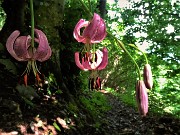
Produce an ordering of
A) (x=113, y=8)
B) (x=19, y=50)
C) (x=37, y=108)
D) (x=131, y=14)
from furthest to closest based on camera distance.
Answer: (x=113, y=8) < (x=131, y=14) < (x=37, y=108) < (x=19, y=50)

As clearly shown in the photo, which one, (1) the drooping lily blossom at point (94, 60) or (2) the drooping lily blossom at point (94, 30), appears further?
(1) the drooping lily blossom at point (94, 60)

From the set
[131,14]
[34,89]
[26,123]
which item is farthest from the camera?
[131,14]

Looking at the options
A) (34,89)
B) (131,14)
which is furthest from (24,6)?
(131,14)

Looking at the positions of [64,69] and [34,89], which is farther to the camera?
[64,69]

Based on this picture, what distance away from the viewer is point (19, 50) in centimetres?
75

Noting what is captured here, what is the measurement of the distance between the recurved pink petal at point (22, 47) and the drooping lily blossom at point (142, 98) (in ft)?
0.97

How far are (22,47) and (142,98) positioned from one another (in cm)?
33

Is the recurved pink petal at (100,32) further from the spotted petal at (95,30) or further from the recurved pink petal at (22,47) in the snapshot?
the recurved pink petal at (22,47)

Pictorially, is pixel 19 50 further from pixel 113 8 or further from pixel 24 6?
pixel 113 8

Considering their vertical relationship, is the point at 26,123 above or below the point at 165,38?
below

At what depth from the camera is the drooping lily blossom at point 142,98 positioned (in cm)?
77

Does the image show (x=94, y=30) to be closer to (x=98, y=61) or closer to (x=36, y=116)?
(x=98, y=61)

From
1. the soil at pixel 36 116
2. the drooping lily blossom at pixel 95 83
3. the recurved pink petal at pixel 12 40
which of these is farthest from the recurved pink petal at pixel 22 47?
the soil at pixel 36 116

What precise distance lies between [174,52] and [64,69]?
6.68ft
